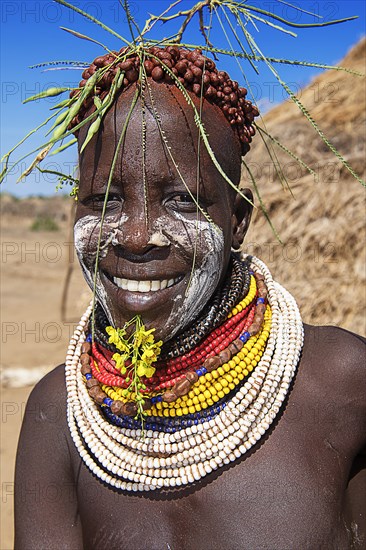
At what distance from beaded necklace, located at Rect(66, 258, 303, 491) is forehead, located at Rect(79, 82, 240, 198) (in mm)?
526

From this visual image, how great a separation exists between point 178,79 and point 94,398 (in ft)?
3.10

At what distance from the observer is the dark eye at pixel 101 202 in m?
1.58

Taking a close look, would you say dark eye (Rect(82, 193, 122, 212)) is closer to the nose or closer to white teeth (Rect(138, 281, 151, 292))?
the nose

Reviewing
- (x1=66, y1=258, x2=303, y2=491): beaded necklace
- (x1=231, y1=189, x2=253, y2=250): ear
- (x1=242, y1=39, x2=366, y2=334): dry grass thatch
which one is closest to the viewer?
(x1=66, y1=258, x2=303, y2=491): beaded necklace

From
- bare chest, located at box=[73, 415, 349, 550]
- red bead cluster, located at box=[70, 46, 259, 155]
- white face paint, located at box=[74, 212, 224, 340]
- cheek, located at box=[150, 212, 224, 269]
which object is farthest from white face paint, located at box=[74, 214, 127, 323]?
bare chest, located at box=[73, 415, 349, 550]

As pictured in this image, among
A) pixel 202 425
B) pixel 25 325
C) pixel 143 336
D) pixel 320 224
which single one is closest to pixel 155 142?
pixel 143 336

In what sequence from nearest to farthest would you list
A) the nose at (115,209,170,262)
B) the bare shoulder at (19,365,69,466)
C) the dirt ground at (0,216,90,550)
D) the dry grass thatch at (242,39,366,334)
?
the nose at (115,209,170,262) → the bare shoulder at (19,365,69,466) → the dirt ground at (0,216,90,550) → the dry grass thatch at (242,39,366,334)

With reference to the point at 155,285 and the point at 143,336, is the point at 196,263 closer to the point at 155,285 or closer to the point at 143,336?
the point at 155,285

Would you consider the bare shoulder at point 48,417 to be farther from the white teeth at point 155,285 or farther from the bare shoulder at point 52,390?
the white teeth at point 155,285

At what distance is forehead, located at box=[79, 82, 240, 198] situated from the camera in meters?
1.52

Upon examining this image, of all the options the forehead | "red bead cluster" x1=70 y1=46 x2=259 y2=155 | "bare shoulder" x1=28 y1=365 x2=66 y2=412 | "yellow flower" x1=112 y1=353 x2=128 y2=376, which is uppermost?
"red bead cluster" x1=70 y1=46 x2=259 y2=155

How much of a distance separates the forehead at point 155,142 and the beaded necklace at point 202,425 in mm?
526

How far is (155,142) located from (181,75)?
8.4 inches

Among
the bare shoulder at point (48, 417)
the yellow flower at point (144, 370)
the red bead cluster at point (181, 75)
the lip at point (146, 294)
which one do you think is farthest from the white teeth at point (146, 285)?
the bare shoulder at point (48, 417)
